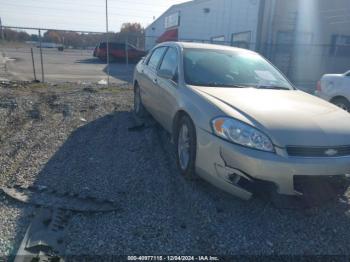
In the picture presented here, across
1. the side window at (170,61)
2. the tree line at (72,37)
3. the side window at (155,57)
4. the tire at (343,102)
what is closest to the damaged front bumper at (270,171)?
the side window at (170,61)

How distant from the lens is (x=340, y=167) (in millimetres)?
3006

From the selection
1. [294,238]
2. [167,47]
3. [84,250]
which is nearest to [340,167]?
[294,238]

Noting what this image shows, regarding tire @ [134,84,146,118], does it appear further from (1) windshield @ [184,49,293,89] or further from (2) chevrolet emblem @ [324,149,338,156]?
(2) chevrolet emblem @ [324,149,338,156]

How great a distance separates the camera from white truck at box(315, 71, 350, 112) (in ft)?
21.9

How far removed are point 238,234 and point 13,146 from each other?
3.47 meters

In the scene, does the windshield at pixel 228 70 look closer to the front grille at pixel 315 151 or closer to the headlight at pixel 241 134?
the headlight at pixel 241 134

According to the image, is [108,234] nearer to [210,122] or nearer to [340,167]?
[210,122]

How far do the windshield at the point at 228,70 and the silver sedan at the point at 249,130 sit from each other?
0.01m

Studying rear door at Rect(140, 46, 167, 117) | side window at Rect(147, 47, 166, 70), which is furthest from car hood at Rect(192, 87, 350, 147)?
side window at Rect(147, 47, 166, 70)

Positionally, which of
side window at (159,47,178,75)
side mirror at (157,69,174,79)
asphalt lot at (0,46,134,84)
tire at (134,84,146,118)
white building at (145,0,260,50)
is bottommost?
asphalt lot at (0,46,134,84)

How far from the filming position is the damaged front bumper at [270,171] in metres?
2.87

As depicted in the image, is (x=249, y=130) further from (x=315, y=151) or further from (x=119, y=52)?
(x=119, y=52)

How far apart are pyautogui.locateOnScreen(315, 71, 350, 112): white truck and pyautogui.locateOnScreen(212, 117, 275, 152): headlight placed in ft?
14.8

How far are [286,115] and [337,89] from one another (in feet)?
14.0
